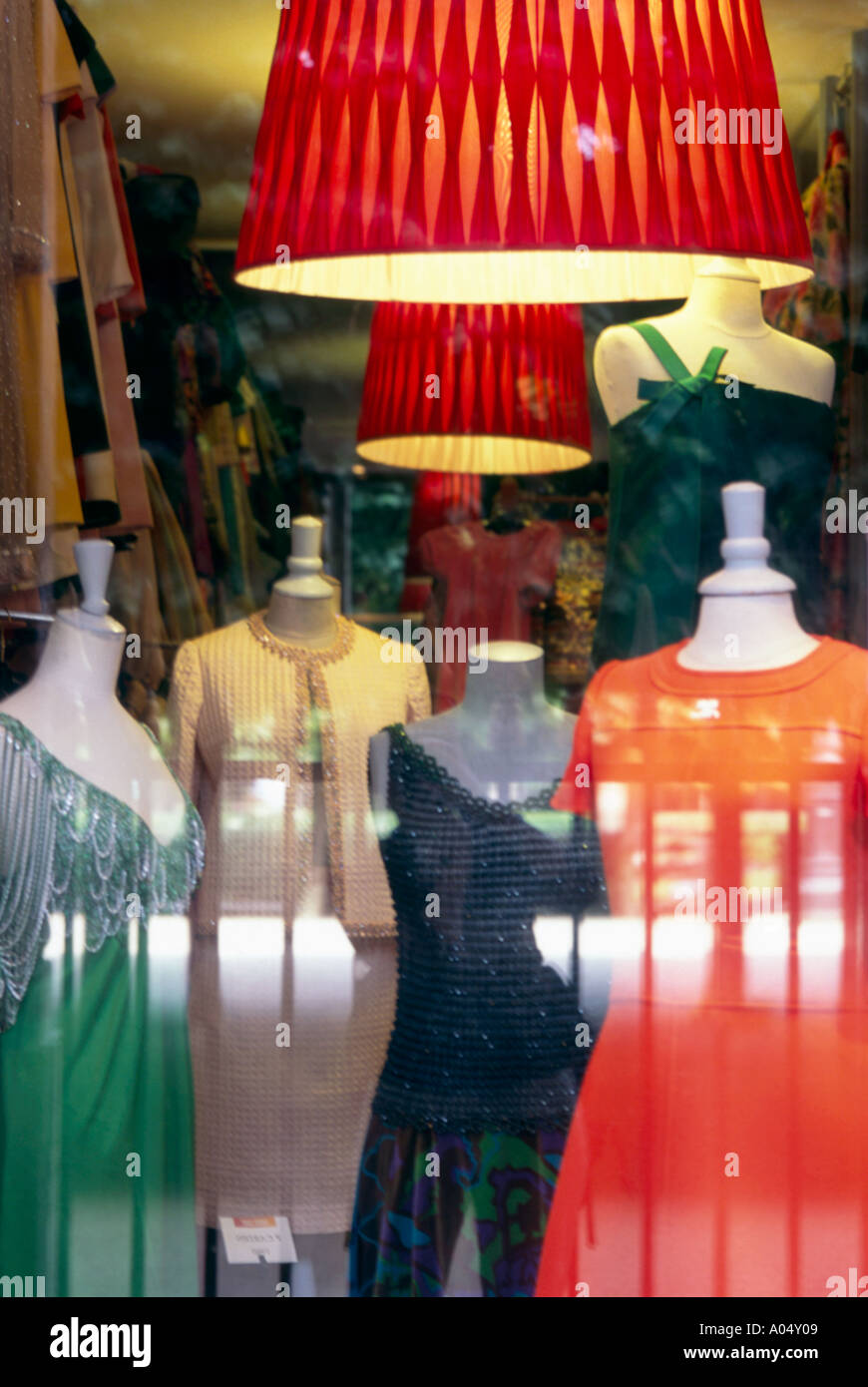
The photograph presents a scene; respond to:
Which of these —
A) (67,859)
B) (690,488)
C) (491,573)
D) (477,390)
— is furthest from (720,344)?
(67,859)

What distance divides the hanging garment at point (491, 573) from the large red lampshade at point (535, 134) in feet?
1.39

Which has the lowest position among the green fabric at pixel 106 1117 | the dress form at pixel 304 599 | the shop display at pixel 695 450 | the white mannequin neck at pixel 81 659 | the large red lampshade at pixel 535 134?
the green fabric at pixel 106 1117

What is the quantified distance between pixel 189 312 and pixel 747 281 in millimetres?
765

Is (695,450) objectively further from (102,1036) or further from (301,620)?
(102,1036)

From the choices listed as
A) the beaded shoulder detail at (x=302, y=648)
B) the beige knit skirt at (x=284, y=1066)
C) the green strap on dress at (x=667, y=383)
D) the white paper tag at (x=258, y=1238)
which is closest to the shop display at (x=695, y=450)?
the green strap on dress at (x=667, y=383)

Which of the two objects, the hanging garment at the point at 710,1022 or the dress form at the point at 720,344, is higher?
the dress form at the point at 720,344

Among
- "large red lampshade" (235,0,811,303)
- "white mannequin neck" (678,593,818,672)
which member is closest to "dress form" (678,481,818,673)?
"white mannequin neck" (678,593,818,672)

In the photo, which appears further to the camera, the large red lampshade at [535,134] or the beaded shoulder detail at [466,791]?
the beaded shoulder detail at [466,791]

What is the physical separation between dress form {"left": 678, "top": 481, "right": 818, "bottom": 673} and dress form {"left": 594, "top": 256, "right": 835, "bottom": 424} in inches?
6.6

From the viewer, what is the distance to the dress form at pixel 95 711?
6.64ft

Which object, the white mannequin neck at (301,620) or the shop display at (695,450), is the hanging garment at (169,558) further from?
the shop display at (695,450)

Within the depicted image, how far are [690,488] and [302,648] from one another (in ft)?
1.87

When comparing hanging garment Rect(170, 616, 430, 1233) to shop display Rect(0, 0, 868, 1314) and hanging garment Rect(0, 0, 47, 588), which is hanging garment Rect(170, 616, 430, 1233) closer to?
shop display Rect(0, 0, 868, 1314)
